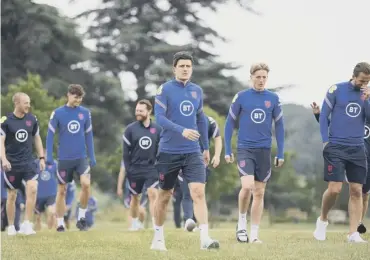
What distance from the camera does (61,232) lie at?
1485cm

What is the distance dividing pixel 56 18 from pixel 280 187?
2082cm

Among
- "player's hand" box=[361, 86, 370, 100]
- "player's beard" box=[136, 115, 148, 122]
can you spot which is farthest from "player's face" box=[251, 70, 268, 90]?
"player's beard" box=[136, 115, 148, 122]

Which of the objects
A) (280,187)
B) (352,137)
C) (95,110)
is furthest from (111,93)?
(352,137)

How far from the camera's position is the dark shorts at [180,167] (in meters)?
11.1

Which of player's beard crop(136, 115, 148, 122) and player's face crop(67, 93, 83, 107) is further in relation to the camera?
player's beard crop(136, 115, 148, 122)

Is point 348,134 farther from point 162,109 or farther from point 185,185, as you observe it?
point 185,185

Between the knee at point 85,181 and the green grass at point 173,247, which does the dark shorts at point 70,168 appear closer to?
the knee at point 85,181

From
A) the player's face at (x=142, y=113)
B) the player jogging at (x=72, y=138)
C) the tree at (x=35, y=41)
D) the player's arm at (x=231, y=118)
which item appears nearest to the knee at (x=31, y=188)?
the player jogging at (x=72, y=138)

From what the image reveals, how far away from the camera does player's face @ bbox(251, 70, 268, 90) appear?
40.8 feet

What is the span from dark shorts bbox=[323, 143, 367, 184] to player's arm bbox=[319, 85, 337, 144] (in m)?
0.22

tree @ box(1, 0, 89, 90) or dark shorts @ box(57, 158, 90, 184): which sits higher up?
tree @ box(1, 0, 89, 90)

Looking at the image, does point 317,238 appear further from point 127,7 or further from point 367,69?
point 127,7

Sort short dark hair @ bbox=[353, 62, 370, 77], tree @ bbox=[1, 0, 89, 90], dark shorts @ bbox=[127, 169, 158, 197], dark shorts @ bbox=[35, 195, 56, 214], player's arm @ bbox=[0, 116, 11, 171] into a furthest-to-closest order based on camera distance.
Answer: tree @ bbox=[1, 0, 89, 90], dark shorts @ bbox=[35, 195, 56, 214], dark shorts @ bbox=[127, 169, 158, 197], player's arm @ bbox=[0, 116, 11, 171], short dark hair @ bbox=[353, 62, 370, 77]

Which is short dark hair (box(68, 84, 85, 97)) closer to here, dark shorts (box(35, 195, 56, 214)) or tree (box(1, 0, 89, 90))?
dark shorts (box(35, 195, 56, 214))
